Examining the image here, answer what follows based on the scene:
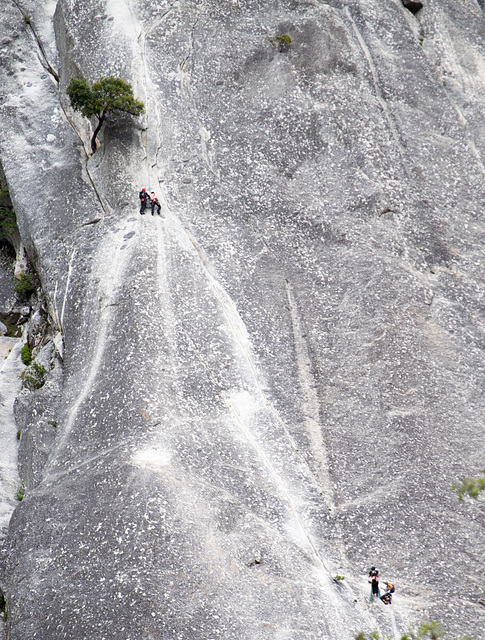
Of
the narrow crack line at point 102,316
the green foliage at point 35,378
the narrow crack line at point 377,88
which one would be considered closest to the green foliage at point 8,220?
the narrow crack line at point 102,316

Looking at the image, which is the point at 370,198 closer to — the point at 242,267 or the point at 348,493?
the point at 242,267

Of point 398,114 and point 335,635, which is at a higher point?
point 398,114

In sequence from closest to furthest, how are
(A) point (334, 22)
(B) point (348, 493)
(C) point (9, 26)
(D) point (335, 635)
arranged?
1. (D) point (335, 635)
2. (B) point (348, 493)
3. (A) point (334, 22)
4. (C) point (9, 26)

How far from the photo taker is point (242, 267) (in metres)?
A: 30.5

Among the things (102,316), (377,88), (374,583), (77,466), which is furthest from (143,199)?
(374,583)

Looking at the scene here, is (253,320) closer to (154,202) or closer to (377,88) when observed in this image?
(154,202)

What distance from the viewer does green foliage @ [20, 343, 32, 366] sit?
1332 inches

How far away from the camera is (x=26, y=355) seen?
34.2m

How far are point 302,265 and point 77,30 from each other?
74.8 feet

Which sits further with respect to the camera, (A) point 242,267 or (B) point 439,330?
(A) point 242,267

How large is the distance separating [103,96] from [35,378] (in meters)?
16.5

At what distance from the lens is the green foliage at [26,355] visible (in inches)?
1332

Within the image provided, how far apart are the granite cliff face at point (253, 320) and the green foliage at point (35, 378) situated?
4.71 ft

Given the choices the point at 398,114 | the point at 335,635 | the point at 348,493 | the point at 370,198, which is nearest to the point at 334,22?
the point at 398,114
